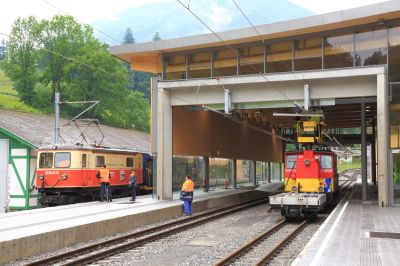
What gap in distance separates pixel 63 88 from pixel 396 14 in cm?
3977

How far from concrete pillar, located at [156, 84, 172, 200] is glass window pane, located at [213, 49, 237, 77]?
9.74 ft

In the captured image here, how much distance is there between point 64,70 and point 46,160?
29.9 metres

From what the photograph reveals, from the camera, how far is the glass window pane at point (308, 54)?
22.1m

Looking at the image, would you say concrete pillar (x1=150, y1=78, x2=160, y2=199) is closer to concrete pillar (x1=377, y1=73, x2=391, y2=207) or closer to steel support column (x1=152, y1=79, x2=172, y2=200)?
steel support column (x1=152, y1=79, x2=172, y2=200)

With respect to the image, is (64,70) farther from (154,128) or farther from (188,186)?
(188,186)

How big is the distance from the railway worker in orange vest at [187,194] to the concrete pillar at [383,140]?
768 centimetres

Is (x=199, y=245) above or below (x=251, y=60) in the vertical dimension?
below

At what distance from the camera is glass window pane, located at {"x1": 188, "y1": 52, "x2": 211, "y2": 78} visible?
2447 cm

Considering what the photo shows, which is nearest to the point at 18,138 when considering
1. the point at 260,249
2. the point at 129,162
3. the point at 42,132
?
the point at 42,132

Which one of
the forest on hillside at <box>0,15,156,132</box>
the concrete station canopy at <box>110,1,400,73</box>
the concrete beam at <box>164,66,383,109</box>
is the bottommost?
the concrete beam at <box>164,66,383,109</box>

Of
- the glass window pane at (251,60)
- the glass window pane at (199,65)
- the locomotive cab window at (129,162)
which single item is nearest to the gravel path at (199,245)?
the glass window pane at (251,60)

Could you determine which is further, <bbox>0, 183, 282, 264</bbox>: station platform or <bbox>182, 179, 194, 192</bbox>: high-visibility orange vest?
<bbox>182, 179, 194, 192</bbox>: high-visibility orange vest

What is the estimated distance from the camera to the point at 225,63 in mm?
24094

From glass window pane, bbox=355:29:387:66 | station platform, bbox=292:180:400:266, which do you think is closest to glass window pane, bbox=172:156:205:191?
glass window pane, bbox=355:29:387:66
